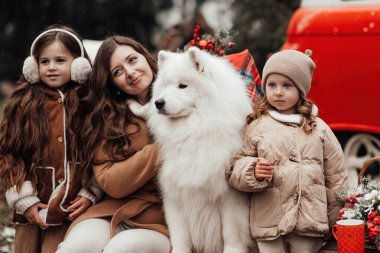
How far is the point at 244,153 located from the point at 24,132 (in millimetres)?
1324

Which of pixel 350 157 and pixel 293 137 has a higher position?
pixel 293 137

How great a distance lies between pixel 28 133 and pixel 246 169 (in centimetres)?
135

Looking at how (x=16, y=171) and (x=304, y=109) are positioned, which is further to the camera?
(x=16, y=171)

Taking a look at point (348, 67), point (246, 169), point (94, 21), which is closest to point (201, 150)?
point (246, 169)

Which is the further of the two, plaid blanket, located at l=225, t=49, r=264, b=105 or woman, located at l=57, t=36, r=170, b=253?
plaid blanket, located at l=225, t=49, r=264, b=105

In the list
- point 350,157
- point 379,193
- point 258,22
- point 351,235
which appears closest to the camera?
point 351,235

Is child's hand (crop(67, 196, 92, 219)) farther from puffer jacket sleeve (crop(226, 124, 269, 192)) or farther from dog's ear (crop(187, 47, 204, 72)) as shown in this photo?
dog's ear (crop(187, 47, 204, 72))

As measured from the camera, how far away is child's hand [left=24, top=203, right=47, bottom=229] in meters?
3.77

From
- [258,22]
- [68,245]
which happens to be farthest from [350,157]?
[258,22]

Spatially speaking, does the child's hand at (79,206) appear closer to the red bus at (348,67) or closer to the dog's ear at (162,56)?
the dog's ear at (162,56)

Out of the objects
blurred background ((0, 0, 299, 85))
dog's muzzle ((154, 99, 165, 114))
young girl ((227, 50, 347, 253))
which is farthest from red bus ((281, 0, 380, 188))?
blurred background ((0, 0, 299, 85))

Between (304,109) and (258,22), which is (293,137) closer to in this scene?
(304,109)

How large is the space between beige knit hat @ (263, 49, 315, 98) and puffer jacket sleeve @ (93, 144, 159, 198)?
31.6 inches

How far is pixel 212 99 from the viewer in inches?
136
